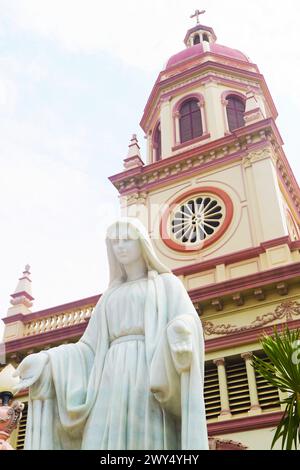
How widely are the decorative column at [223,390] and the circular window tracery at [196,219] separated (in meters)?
4.62

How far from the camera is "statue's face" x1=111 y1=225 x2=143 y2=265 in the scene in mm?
4133

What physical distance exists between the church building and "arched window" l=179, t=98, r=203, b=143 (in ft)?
0.14

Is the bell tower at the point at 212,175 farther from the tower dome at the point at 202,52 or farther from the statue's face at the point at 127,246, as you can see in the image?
the statue's face at the point at 127,246

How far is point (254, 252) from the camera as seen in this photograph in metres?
13.8

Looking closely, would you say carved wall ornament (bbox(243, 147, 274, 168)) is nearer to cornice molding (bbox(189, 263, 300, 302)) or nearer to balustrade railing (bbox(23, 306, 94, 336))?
cornice molding (bbox(189, 263, 300, 302))

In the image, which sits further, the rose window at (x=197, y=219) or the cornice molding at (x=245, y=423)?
the rose window at (x=197, y=219)

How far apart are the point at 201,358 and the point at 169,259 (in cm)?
1258

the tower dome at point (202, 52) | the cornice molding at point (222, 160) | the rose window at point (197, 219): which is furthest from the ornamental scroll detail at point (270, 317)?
the tower dome at point (202, 52)

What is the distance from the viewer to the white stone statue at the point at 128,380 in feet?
10.6

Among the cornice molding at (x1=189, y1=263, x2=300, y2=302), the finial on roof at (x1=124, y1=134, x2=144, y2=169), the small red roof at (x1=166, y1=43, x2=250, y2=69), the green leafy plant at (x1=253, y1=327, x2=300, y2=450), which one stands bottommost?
the green leafy plant at (x1=253, y1=327, x2=300, y2=450)

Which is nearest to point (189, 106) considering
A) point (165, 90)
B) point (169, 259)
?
point (165, 90)

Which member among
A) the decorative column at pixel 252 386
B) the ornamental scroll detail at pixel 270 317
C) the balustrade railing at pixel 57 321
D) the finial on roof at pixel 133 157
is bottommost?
the decorative column at pixel 252 386

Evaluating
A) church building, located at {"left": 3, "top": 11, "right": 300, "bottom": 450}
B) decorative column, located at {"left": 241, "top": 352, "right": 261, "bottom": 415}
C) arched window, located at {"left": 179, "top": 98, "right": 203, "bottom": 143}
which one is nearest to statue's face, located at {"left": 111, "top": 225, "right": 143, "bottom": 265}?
church building, located at {"left": 3, "top": 11, "right": 300, "bottom": 450}

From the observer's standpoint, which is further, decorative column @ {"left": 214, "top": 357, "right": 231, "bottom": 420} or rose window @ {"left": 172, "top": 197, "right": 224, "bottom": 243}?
rose window @ {"left": 172, "top": 197, "right": 224, "bottom": 243}
